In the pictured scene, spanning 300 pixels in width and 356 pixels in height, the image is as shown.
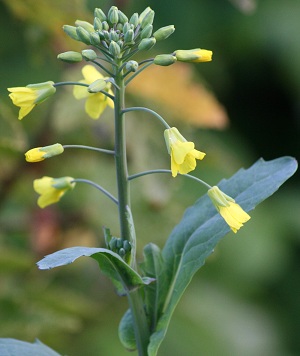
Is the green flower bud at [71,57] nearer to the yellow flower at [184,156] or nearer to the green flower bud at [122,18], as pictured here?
the green flower bud at [122,18]

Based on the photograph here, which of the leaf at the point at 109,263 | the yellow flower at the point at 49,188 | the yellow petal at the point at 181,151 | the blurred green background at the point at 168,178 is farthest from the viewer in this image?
the blurred green background at the point at 168,178

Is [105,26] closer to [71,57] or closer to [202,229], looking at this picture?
[71,57]

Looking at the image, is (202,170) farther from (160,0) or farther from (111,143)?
(111,143)

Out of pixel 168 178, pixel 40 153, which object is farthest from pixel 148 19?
pixel 168 178

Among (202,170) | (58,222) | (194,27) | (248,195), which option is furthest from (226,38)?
(248,195)

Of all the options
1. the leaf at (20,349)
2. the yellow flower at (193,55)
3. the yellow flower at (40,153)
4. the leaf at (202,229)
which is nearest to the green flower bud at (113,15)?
the yellow flower at (193,55)

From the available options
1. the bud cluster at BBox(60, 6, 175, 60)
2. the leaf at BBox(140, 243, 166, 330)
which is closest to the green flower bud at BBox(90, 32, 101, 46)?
the bud cluster at BBox(60, 6, 175, 60)

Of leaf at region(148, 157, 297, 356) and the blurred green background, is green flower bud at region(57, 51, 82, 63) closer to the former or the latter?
leaf at region(148, 157, 297, 356)
